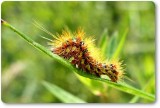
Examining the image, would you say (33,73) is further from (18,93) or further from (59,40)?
(59,40)

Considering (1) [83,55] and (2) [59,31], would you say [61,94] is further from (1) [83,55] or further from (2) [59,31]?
(2) [59,31]

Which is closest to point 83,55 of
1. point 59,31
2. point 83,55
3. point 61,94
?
point 83,55

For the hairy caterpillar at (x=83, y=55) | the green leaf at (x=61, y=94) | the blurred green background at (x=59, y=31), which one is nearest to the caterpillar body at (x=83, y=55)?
the hairy caterpillar at (x=83, y=55)

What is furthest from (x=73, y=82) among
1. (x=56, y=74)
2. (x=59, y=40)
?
(x=59, y=40)

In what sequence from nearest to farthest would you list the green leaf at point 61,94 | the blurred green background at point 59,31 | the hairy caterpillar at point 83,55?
the hairy caterpillar at point 83,55 → the green leaf at point 61,94 → the blurred green background at point 59,31

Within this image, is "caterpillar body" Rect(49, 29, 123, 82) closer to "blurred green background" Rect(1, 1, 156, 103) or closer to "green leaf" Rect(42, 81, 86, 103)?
"green leaf" Rect(42, 81, 86, 103)

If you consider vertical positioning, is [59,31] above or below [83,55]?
above

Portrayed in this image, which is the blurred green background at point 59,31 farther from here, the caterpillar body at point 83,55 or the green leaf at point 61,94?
the caterpillar body at point 83,55

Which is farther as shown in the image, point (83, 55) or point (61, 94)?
point (61, 94)
